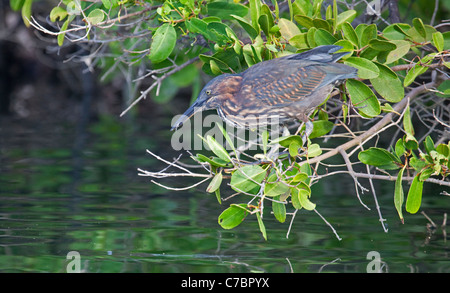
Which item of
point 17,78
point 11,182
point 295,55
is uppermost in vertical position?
point 17,78

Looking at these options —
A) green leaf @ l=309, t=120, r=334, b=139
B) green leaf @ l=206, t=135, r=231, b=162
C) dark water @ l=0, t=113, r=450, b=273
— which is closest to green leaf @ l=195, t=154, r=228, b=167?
green leaf @ l=206, t=135, r=231, b=162

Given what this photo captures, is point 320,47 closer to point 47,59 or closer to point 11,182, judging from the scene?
point 11,182

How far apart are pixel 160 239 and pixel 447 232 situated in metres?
2.08

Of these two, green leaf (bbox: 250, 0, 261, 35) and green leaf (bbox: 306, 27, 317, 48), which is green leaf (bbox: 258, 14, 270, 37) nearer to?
green leaf (bbox: 250, 0, 261, 35)

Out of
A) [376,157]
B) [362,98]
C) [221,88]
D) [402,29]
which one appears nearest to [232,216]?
[221,88]

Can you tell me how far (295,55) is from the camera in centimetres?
443

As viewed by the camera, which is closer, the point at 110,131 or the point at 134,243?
the point at 134,243

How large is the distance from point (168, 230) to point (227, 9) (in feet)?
5.51

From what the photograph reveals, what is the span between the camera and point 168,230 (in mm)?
5398

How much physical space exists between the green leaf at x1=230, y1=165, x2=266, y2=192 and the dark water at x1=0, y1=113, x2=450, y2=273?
0.60 m

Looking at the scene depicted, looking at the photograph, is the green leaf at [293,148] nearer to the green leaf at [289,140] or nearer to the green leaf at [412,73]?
the green leaf at [289,140]

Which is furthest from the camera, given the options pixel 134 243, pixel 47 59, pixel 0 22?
pixel 47 59

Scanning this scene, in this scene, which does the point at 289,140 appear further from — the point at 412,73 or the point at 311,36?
the point at 412,73
